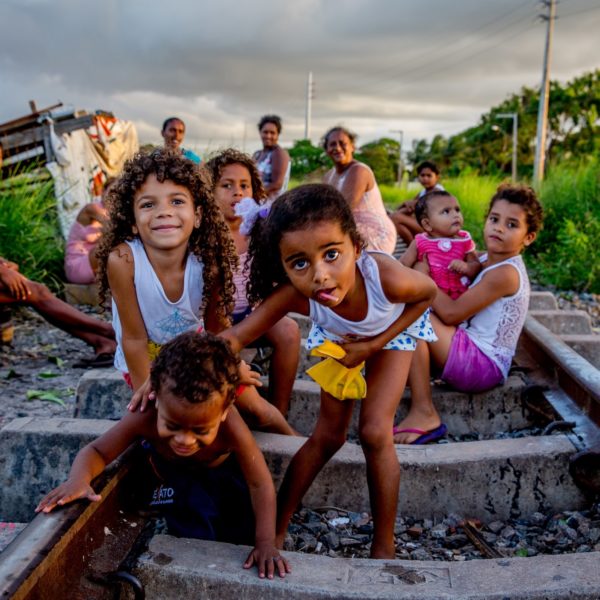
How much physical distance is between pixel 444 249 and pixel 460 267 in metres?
0.20

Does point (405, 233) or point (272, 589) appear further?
point (405, 233)

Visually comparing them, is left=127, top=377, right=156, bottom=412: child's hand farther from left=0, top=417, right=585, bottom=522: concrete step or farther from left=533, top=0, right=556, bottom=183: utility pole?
left=533, top=0, right=556, bottom=183: utility pole

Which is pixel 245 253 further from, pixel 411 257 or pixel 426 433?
pixel 426 433

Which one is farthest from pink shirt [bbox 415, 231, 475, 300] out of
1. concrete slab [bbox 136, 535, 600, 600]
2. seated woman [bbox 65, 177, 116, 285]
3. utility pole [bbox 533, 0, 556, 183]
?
utility pole [bbox 533, 0, 556, 183]

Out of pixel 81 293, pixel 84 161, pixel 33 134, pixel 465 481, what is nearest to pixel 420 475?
pixel 465 481

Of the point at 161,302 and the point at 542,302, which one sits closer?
the point at 161,302

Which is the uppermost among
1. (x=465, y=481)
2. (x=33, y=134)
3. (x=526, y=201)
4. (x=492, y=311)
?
(x=33, y=134)

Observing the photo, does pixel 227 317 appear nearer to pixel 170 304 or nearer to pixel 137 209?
pixel 170 304

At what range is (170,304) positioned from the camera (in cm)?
292

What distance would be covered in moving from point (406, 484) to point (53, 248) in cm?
583

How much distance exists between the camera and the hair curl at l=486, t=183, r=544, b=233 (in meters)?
3.71

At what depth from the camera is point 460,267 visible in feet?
12.7

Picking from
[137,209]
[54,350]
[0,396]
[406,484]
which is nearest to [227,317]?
[137,209]

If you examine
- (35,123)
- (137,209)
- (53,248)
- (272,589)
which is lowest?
(272,589)
